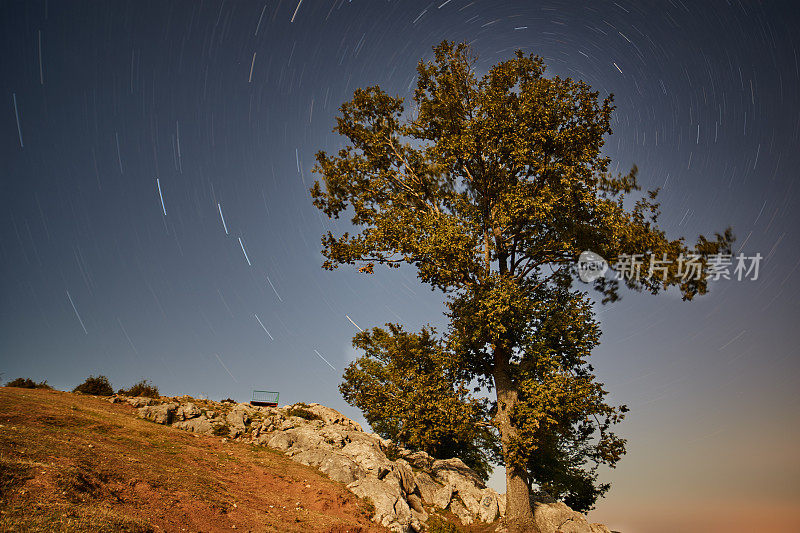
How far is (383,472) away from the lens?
61.3ft

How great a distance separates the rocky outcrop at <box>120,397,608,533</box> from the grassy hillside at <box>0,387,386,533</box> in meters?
1.03

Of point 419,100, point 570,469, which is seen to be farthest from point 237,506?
point 570,469

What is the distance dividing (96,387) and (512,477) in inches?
1215

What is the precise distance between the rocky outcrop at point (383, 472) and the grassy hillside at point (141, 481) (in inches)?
40.4

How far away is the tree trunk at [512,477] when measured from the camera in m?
17.0

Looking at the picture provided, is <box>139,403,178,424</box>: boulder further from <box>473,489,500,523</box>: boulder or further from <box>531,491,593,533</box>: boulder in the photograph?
<box>531,491,593,533</box>: boulder

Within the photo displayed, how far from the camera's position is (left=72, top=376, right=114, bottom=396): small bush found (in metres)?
28.3

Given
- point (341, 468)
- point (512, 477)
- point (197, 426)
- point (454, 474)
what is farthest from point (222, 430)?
point (512, 477)

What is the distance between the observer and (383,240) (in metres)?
19.6

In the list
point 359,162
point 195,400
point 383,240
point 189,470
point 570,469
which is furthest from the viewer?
point 570,469

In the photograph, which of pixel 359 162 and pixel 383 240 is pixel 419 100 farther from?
pixel 383 240

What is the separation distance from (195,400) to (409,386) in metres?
23.2

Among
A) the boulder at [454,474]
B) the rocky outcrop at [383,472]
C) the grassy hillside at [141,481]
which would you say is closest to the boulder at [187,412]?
the rocky outcrop at [383,472]

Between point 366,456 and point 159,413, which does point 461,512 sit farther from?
point 159,413
